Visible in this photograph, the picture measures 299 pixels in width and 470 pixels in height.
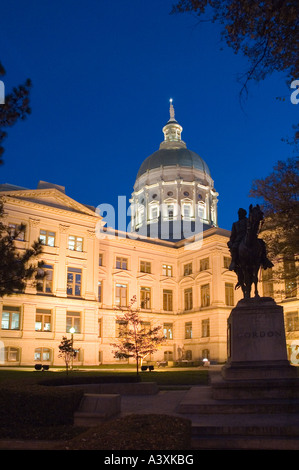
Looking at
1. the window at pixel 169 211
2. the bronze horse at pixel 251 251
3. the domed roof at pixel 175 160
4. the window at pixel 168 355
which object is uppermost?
the domed roof at pixel 175 160

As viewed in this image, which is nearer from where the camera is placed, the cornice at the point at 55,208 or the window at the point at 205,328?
the cornice at the point at 55,208

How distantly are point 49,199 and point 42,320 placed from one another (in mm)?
14913

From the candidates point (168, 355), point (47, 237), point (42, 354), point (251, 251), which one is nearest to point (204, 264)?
point (168, 355)

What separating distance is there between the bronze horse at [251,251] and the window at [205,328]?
161 ft

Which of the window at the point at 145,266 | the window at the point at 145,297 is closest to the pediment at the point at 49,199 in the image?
the window at the point at 145,266

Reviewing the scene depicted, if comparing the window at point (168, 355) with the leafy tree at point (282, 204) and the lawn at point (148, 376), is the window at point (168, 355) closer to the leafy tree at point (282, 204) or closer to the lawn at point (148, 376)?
the lawn at point (148, 376)

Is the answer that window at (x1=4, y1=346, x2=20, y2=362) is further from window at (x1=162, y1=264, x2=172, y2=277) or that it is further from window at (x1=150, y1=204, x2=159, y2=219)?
window at (x1=150, y1=204, x2=159, y2=219)

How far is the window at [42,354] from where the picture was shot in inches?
1954

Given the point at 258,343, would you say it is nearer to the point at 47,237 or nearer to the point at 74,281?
the point at 47,237

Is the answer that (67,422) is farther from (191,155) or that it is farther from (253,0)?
(191,155)

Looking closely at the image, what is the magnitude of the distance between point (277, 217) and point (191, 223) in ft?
216

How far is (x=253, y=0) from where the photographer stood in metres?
9.58

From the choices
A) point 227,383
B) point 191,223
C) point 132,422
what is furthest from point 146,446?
point 191,223

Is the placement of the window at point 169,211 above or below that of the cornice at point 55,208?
above
